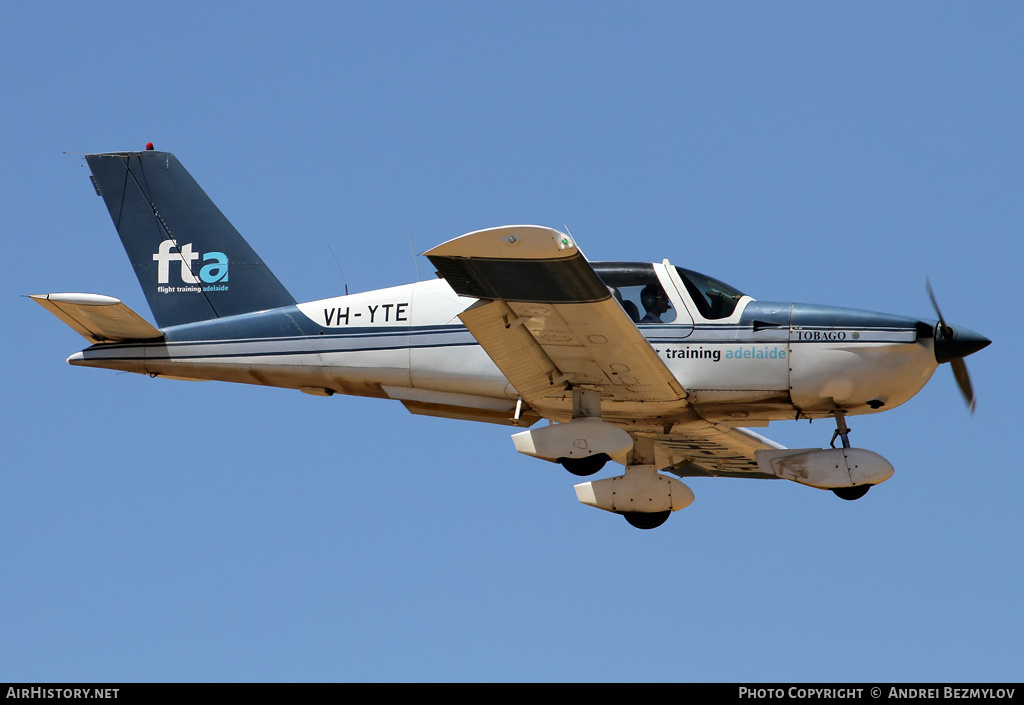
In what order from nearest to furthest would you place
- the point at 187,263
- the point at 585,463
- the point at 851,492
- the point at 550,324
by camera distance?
1. the point at 550,324
2. the point at 585,463
3. the point at 851,492
4. the point at 187,263

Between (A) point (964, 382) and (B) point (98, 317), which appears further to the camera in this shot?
(B) point (98, 317)

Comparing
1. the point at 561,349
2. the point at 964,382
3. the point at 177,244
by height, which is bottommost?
the point at 561,349

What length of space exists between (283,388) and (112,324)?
80.3 inches

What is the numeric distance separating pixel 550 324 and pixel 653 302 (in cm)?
159

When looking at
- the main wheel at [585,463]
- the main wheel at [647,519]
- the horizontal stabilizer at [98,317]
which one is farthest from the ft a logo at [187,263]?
the main wheel at [647,519]

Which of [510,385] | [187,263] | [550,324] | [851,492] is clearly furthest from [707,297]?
[187,263]

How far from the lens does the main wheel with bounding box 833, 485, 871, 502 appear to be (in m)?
13.3

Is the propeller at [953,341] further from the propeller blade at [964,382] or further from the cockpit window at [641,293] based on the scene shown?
the cockpit window at [641,293]

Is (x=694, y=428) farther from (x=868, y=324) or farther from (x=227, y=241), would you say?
(x=227, y=241)

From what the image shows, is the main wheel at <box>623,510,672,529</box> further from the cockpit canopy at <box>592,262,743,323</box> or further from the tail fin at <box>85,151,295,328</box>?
the tail fin at <box>85,151,295,328</box>

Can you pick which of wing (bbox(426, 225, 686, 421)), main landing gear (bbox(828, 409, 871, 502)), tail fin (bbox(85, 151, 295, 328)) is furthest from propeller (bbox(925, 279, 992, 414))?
tail fin (bbox(85, 151, 295, 328))

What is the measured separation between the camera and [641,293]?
44.5ft

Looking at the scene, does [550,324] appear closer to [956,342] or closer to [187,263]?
[956,342]

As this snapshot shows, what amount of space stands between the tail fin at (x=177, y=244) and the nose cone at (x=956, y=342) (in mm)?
7361
